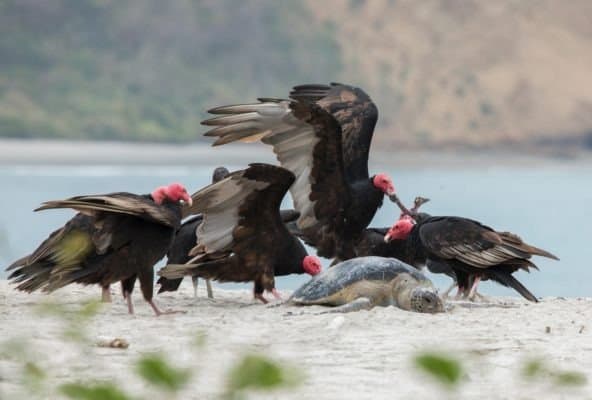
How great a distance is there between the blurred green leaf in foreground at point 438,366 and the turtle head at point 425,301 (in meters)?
4.93

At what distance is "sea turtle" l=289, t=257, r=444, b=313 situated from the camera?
22.8ft

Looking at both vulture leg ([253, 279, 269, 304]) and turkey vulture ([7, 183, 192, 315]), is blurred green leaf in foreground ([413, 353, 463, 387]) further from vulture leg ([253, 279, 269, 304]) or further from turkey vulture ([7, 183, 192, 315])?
vulture leg ([253, 279, 269, 304])

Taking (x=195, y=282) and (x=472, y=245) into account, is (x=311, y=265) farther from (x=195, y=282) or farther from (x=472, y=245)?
(x=472, y=245)

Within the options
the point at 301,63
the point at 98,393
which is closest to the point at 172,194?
the point at 98,393

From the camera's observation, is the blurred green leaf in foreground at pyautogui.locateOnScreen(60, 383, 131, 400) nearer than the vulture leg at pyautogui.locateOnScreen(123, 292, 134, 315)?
Yes

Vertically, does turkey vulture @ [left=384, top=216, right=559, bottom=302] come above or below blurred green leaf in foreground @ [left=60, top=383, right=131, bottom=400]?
above

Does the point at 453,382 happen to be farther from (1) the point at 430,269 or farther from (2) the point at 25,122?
(2) the point at 25,122

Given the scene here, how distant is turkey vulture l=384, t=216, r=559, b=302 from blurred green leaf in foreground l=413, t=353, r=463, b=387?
563cm

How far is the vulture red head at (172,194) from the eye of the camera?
6.92 metres

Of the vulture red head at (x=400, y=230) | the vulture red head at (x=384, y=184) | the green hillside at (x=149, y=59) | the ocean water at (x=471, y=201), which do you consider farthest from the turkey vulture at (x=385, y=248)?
the green hillside at (x=149, y=59)

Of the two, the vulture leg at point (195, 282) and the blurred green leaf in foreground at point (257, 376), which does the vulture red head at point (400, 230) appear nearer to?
the vulture leg at point (195, 282)

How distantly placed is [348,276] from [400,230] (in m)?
1.07

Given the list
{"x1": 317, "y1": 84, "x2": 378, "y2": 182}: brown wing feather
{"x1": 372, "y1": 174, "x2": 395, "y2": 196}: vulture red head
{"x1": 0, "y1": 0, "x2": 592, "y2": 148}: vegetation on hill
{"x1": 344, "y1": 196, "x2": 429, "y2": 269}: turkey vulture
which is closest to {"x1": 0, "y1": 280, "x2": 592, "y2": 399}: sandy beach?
{"x1": 344, "y1": 196, "x2": 429, "y2": 269}: turkey vulture

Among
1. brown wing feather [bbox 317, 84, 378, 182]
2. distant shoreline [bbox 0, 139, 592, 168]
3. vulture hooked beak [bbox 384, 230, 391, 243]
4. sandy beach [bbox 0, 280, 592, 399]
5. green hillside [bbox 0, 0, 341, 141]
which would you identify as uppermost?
green hillside [bbox 0, 0, 341, 141]
